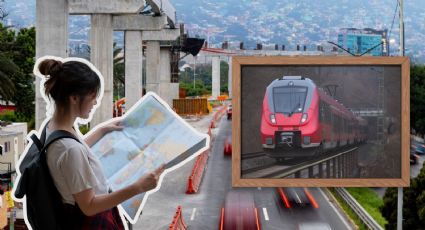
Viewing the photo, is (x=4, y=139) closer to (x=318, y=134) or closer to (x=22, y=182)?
(x=318, y=134)

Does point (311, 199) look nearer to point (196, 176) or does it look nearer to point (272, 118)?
point (196, 176)

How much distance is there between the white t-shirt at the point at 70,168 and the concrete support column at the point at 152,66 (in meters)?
47.9

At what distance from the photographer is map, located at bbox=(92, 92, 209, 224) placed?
2717 millimetres

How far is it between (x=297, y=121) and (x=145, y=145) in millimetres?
9088

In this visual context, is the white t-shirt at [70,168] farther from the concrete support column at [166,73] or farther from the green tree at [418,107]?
the concrete support column at [166,73]

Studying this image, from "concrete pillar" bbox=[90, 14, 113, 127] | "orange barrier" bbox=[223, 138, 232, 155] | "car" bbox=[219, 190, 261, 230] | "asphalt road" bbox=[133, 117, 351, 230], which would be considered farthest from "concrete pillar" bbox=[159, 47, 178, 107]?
"car" bbox=[219, 190, 261, 230]

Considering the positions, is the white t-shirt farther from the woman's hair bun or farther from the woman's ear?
the woman's hair bun

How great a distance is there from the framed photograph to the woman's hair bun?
877 centimetres

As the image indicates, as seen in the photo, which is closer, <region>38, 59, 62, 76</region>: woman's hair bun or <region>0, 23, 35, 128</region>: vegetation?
<region>38, 59, 62, 76</region>: woman's hair bun

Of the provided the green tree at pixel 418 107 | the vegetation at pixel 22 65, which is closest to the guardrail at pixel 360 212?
the vegetation at pixel 22 65

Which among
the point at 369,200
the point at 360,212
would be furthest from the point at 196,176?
the point at 360,212

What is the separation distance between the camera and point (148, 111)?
278cm

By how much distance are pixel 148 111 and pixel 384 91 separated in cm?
967

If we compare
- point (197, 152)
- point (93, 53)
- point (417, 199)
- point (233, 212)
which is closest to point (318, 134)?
point (417, 199)
